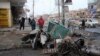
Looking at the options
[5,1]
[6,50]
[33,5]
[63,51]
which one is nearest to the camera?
[63,51]

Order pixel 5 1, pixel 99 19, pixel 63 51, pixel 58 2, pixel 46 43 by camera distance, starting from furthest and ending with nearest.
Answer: pixel 99 19, pixel 5 1, pixel 58 2, pixel 46 43, pixel 63 51

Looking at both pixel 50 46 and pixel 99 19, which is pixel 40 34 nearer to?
pixel 50 46

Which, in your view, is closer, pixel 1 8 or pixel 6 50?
pixel 6 50

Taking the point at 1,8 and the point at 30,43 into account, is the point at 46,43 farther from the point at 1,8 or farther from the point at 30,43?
the point at 1,8

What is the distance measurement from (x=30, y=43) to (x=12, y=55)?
4365 millimetres

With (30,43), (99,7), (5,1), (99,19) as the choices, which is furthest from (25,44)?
(99,19)

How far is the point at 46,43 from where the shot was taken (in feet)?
65.3

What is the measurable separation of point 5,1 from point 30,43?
23.9 meters

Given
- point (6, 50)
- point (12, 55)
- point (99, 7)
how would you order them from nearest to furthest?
point (12, 55) < point (6, 50) < point (99, 7)

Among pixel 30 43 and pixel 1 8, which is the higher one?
pixel 1 8

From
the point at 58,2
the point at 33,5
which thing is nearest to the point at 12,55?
the point at 58,2

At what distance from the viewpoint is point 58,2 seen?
33.2 m

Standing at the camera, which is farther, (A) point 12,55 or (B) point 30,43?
(B) point 30,43

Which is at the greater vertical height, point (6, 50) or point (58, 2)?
point (58, 2)
